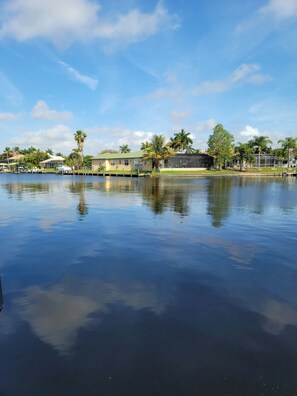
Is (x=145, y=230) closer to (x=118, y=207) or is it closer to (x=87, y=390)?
(x=118, y=207)

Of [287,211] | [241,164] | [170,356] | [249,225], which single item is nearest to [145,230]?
[249,225]

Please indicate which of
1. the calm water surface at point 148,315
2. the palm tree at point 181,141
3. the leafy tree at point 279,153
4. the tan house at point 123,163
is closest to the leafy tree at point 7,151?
the tan house at point 123,163

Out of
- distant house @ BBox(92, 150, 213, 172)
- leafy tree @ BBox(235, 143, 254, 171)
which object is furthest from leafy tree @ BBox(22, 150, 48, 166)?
leafy tree @ BBox(235, 143, 254, 171)

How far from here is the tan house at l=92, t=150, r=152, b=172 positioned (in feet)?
321

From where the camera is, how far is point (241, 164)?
354 feet

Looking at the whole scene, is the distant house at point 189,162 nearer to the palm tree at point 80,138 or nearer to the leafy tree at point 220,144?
the leafy tree at point 220,144

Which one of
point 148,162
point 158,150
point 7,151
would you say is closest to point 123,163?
point 148,162

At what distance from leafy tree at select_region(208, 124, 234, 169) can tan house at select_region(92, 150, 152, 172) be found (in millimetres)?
24869

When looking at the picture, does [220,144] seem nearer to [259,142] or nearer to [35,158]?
[259,142]

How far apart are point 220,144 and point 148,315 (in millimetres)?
99206

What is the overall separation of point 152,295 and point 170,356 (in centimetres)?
237

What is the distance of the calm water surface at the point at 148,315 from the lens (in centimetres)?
446

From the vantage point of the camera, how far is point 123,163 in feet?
345

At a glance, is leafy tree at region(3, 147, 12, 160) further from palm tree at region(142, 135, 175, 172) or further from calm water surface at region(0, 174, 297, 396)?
calm water surface at region(0, 174, 297, 396)
